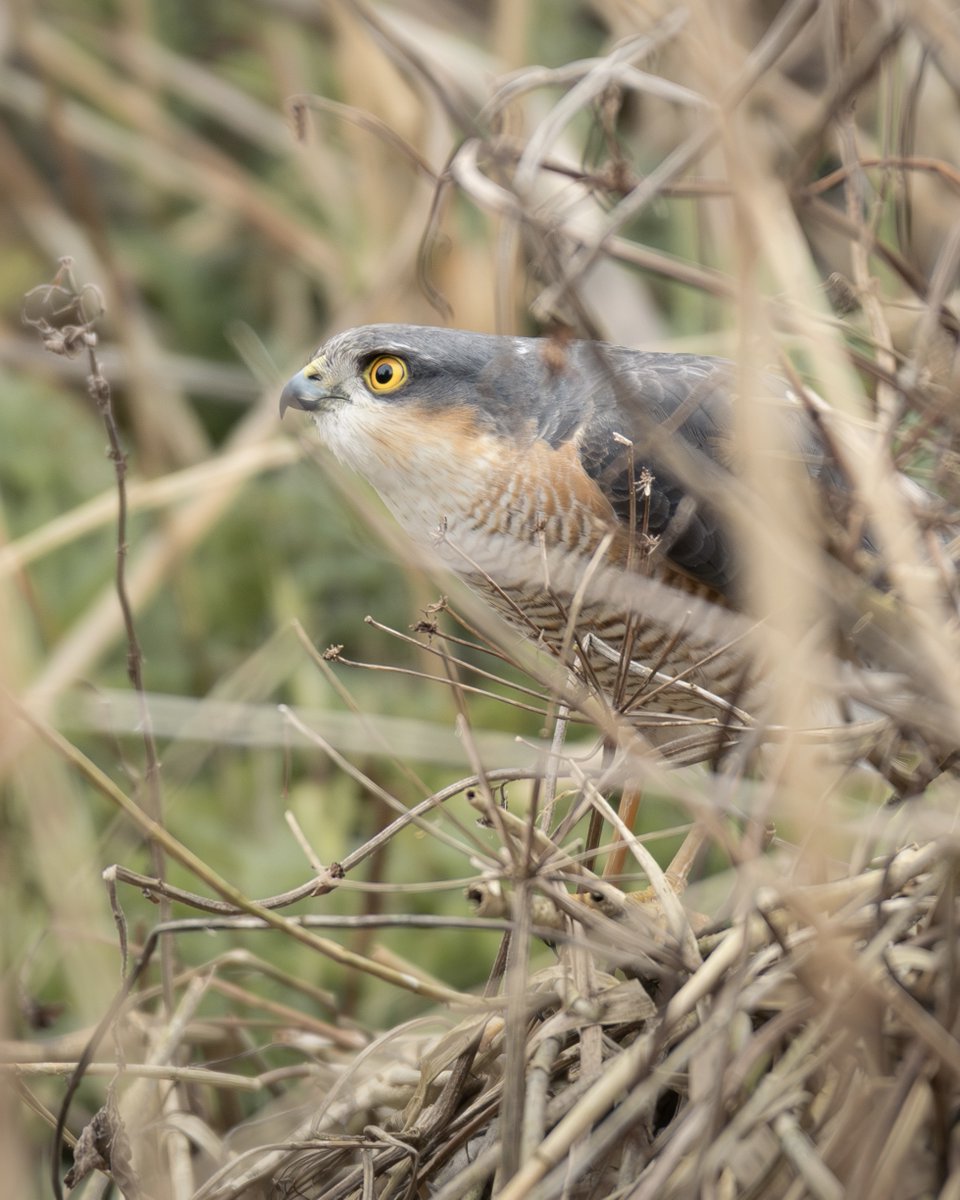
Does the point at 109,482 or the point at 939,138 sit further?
the point at 109,482

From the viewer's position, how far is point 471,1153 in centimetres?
184

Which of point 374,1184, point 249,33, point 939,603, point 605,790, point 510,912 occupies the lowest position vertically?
point 374,1184

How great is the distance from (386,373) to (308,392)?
18 cm

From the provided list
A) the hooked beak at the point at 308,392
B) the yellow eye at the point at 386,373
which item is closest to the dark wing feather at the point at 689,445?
the yellow eye at the point at 386,373

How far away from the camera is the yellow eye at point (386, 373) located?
300 centimetres

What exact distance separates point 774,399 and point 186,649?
303cm

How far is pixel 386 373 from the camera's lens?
9.89 ft

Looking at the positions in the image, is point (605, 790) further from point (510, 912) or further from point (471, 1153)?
point (471, 1153)

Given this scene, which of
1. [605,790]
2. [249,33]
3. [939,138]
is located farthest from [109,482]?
[605,790]

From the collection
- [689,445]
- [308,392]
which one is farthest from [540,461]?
[308,392]

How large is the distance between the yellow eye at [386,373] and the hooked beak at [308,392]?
0.08 meters

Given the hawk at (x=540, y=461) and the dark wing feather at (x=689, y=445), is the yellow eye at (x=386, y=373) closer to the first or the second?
the hawk at (x=540, y=461)

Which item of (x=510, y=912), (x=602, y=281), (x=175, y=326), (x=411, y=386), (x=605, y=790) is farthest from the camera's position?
(x=175, y=326)

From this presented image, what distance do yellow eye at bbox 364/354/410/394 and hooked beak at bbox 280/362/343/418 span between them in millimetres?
83
